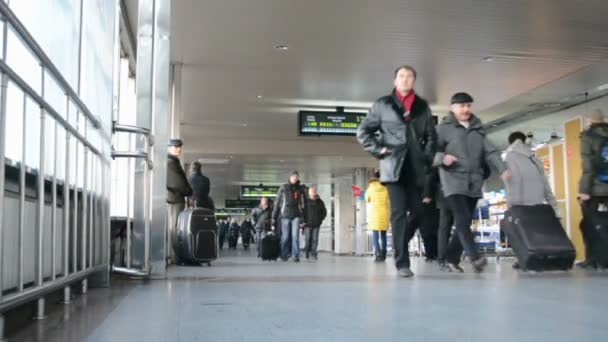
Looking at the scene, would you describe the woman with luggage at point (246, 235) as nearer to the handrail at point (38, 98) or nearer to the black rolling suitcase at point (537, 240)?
the black rolling suitcase at point (537, 240)

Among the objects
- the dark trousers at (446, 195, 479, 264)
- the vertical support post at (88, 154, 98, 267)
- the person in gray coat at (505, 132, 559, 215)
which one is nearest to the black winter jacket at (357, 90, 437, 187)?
the dark trousers at (446, 195, 479, 264)

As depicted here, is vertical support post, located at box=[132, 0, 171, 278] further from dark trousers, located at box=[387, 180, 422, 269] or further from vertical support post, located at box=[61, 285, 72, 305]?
dark trousers, located at box=[387, 180, 422, 269]

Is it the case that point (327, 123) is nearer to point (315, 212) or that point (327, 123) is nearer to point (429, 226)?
point (315, 212)

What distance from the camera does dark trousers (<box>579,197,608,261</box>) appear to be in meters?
7.39

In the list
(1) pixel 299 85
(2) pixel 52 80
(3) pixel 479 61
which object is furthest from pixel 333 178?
(2) pixel 52 80

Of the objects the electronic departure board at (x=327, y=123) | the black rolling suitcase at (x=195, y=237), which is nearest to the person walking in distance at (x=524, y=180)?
the black rolling suitcase at (x=195, y=237)

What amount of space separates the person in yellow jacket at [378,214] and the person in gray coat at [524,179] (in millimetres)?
4688

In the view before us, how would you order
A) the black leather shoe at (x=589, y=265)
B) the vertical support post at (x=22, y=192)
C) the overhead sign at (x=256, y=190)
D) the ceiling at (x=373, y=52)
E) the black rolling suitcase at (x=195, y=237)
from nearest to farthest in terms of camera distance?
1. the vertical support post at (x=22, y=192)
2. the black leather shoe at (x=589, y=265)
3. the black rolling suitcase at (x=195, y=237)
4. the ceiling at (x=373, y=52)
5. the overhead sign at (x=256, y=190)

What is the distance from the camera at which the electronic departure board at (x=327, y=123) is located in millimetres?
14539

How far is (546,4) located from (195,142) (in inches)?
589

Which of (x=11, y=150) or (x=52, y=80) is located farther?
(x=52, y=80)

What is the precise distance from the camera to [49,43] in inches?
183

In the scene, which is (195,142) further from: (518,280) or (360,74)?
(518,280)

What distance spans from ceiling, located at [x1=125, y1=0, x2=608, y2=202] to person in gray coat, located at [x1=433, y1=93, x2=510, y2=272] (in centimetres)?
302
